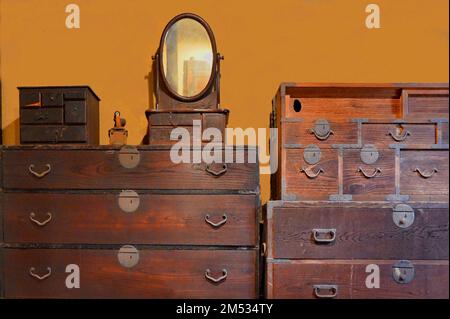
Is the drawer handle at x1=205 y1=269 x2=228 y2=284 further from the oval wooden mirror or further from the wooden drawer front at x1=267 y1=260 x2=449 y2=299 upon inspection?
the oval wooden mirror

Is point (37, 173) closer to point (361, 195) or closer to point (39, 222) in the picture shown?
point (39, 222)

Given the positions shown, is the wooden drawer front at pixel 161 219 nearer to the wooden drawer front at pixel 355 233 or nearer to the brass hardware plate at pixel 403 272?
the wooden drawer front at pixel 355 233

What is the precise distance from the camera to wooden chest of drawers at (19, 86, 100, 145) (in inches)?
73.8

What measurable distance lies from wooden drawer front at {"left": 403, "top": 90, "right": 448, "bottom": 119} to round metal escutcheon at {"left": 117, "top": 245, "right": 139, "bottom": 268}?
4.58 feet

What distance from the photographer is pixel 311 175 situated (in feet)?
5.71

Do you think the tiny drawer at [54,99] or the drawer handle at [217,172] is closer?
the drawer handle at [217,172]

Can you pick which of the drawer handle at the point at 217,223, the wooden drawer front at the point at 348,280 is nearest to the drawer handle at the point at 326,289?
the wooden drawer front at the point at 348,280

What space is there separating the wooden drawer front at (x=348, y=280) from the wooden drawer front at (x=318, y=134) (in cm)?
54

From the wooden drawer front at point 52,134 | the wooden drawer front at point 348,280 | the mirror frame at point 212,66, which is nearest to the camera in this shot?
the wooden drawer front at point 348,280

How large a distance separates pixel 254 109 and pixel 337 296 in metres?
1.13

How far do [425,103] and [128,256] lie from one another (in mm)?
1538

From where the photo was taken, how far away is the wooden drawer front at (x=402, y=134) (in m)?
1.73

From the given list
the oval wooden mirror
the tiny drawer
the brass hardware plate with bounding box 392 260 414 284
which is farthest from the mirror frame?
the brass hardware plate with bounding box 392 260 414 284

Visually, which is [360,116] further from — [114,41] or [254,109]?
[114,41]
